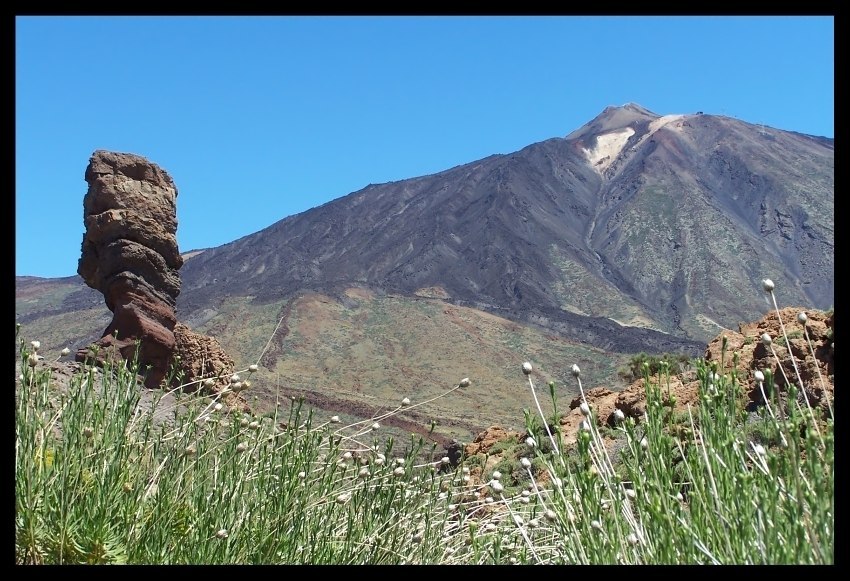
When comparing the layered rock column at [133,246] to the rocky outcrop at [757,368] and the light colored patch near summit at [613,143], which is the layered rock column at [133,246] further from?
the light colored patch near summit at [613,143]

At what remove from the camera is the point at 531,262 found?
106312 mm

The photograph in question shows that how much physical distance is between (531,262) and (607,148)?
66.6 metres

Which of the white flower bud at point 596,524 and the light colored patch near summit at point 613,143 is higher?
the light colored patch near summit at point 613,143

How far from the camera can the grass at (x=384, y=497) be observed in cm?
240

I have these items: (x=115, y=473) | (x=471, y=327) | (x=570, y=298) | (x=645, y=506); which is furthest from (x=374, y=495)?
(x=570, y=298)

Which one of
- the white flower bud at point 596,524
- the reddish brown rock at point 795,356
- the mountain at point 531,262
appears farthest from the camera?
the mountain at point 531,262

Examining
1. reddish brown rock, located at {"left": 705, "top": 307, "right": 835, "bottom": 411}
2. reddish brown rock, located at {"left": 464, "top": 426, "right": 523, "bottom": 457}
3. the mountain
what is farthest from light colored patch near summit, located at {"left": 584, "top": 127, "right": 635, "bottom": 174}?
reddish brown rock, located at {"left": 705, "top": 307, "right": 835, "bottom": 411}

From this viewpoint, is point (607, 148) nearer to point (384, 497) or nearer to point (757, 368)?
point (757, 368)

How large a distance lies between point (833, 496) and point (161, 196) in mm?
16258

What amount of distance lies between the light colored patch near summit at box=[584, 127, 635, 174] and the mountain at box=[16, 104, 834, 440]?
1.29 ft

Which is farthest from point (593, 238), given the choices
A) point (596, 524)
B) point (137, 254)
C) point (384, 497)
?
point (596, 524)

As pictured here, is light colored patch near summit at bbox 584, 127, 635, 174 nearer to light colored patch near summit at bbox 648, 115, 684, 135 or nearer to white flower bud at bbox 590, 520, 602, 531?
light colored patch near summit at bbox 648, 115, 684, 135

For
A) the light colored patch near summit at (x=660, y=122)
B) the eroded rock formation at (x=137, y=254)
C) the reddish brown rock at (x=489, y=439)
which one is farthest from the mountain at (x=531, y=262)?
the reddish brown rock at (x=489, y=439)

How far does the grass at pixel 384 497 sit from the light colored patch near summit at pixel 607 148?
157 meters
